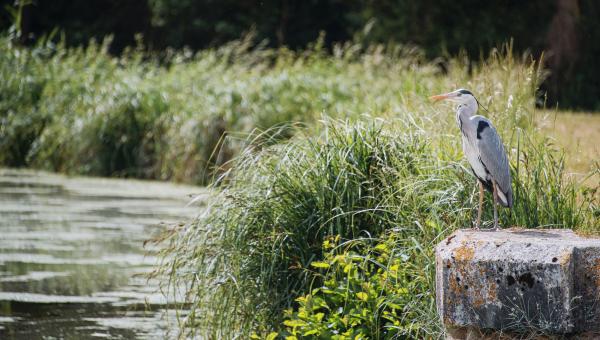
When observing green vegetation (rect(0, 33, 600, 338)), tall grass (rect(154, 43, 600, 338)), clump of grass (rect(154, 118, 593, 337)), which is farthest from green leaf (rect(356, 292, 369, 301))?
clump of grass (rect(154, 118, 593, 337))

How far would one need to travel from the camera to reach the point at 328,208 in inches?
218

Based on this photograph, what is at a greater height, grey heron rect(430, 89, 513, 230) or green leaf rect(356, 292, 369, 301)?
grey heron rect(430, 89, 513, 230)

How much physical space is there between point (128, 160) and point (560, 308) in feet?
39.3

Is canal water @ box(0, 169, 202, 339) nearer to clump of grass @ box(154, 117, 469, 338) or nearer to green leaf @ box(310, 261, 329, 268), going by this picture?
clump of grass @ box(154, 117, 469, 338)

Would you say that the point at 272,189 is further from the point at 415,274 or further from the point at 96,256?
the point at 96,256

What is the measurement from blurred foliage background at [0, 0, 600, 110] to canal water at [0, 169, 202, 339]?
429 cm

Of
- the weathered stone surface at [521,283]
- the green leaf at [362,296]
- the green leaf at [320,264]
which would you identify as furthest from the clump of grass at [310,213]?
the weathered stone surface at [521,283]

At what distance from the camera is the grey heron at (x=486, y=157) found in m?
4.59

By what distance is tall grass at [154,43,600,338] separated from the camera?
5082 mm

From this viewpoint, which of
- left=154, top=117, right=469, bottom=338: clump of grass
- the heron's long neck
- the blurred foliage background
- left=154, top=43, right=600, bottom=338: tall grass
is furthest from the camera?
the blurred foliage background

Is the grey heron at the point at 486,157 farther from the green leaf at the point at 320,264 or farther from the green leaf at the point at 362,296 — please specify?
the green leaf at the point at 320,264

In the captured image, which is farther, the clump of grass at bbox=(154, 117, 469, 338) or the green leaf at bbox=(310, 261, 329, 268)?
the clump of grass at bbox=(154, 117, 469, 338)

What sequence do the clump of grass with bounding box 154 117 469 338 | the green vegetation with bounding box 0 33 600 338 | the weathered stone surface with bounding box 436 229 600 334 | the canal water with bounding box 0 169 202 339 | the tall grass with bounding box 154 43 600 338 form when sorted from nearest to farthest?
the weathered stone surface with bounding box 436 229 600 334
the green vegetation with bounding box 0 33 600 338
the tall grass with bounding box 154 43 600 338
the clump of grass with bounding box 154 117 469 338
the canal water with bounding box 0 169 202 339

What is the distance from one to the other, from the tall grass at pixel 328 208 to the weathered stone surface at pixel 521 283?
3.13 ft
